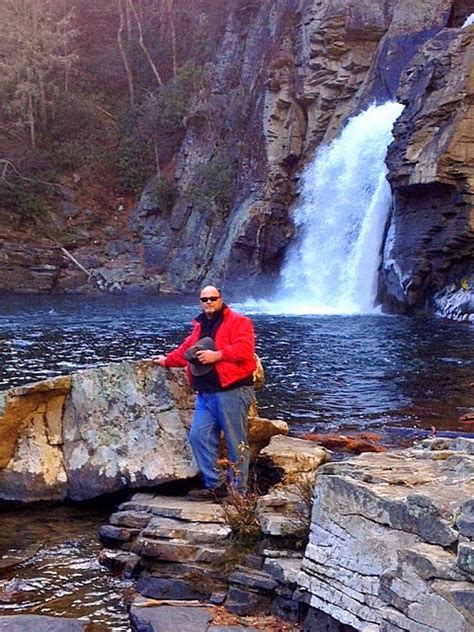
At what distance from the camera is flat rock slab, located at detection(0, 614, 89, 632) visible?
483 centimetres

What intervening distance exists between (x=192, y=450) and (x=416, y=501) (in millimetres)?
3247

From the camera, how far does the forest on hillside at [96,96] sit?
1692 inches

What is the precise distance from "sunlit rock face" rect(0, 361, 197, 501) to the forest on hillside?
115 ft

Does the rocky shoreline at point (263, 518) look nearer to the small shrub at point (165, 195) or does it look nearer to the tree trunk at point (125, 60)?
the small shrub at point (165, 195)

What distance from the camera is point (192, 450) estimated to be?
729cm

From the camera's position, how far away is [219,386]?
22.3ft

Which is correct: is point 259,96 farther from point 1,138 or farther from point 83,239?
point 1,138

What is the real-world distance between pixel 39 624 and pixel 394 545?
2.30 m

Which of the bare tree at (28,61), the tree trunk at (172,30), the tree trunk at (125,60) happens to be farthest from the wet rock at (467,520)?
the tree trunk at (125,60)

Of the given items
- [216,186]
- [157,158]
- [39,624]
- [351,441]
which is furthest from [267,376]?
[157,158]

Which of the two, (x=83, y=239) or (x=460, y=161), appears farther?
(x=83, y=239)

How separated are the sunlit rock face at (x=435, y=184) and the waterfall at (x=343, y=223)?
5.89 feet

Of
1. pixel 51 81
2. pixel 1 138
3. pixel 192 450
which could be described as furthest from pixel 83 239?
pixel 192 450

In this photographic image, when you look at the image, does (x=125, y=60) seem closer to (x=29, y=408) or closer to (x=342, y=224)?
(x=342, y=224)
